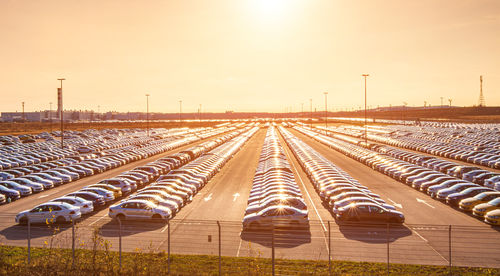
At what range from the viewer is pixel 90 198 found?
76.0 feet

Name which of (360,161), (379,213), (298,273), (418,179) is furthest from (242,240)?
(360,161)

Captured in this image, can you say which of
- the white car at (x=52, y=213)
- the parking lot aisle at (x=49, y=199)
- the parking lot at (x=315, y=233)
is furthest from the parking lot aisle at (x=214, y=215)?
the white car at (x=52, y=213)

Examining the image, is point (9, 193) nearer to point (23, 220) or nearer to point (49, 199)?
point (49, 199)

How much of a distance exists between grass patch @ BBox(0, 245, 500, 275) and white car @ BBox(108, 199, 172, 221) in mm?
6578

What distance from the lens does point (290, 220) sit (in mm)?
17406

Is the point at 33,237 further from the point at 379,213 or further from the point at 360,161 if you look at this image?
the point at 360,161

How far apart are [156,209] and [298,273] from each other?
1095 cm

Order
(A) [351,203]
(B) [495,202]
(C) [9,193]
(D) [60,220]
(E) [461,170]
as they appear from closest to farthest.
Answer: (D) [60,220] → (A) [351,203] → (B) [495,202] → (C) [9,193] → (E) [461,170]

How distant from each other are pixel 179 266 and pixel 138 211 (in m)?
8.85

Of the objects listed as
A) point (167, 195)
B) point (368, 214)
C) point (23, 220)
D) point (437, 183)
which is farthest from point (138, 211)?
point (437, 183)

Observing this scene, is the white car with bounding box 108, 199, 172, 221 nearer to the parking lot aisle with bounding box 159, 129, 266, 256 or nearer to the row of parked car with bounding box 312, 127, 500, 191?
the parking lot aisle with bounding box 159, 129, 266, 256

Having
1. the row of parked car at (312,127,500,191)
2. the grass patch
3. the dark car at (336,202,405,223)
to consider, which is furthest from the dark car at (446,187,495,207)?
the grass patch

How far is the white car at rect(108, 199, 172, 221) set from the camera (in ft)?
65.5

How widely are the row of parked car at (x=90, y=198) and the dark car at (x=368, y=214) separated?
44.1 ft
